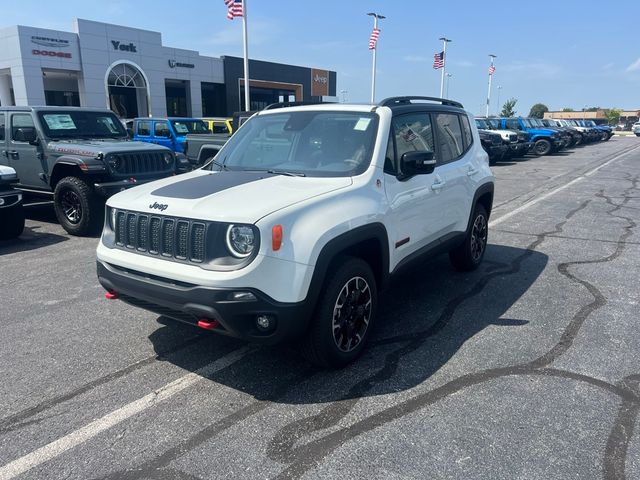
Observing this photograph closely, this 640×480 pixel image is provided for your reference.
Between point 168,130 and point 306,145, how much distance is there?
484 inches

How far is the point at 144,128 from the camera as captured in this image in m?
16.1

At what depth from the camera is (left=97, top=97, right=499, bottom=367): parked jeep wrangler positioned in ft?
10.0

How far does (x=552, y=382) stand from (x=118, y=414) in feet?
9.28

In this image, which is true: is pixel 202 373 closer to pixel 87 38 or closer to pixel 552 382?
pixel 552 382

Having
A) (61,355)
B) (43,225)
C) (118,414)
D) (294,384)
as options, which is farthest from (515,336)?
(43,225)

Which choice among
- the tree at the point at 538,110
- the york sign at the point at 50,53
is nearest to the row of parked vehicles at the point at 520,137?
the york sign at the point at 50,53

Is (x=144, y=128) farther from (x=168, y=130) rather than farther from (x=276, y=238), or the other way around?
(x=276, y=238)

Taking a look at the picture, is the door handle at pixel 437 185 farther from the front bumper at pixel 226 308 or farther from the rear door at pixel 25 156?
the rear door at pixel 25 156

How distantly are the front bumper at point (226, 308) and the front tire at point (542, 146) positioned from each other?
2597 cm

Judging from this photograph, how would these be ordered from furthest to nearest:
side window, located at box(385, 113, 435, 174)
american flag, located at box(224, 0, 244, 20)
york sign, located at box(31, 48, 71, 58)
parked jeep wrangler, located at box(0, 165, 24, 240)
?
york sign, located at box(31, 48, 71, 58)
american flag, located at box(224, 0, 244, 20)
parked jeep wrangler, located at box(0, 165, 24, 240)
side window, located at box(385, 113, 435, 174)

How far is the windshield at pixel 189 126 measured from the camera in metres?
15.5

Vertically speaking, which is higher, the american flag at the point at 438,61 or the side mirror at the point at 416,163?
the american flag at the point at 438,61

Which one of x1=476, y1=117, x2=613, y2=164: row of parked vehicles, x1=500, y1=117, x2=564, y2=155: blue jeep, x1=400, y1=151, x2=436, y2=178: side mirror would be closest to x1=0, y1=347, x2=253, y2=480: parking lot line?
x1=400, y1=151, x2=436, y2=178: side mirror

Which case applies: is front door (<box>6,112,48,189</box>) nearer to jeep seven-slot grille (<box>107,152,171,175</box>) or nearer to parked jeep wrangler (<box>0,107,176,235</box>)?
parked jeep wrangler (<box>0,107,176,235</box>)
